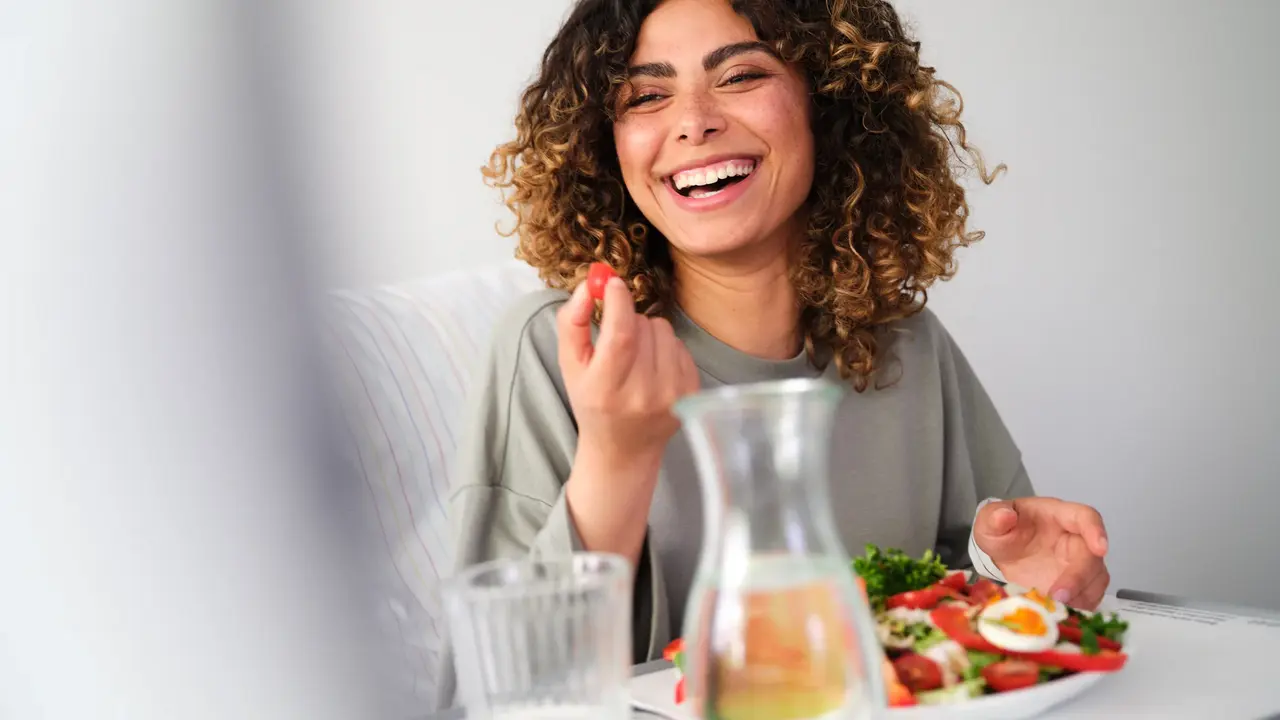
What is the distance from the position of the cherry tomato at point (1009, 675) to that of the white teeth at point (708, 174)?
66cm

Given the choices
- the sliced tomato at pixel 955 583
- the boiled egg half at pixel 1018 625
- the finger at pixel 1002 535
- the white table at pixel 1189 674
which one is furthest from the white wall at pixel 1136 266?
the boiled egg half at pixel 1018 625

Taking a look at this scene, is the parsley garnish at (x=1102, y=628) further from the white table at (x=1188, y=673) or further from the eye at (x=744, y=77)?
the eye at (x=744, y=77)

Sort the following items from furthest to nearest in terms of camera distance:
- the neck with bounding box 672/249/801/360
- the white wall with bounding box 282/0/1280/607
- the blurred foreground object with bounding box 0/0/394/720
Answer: the white wall with bounding box 282/0/1280/607, the neck with bounding box 672/249/801/360, the blurred foreground object with bounding box 0/0/394/720

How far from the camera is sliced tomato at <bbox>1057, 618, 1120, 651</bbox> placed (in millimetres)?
630

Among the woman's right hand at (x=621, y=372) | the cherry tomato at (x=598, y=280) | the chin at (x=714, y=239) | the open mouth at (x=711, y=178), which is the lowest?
the woman's right hand at (x=621, y=372)

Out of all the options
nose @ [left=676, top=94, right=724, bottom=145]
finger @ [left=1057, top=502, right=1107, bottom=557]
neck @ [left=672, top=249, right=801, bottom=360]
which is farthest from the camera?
neck @ [left=672, top=249, right=801, bottom=360]

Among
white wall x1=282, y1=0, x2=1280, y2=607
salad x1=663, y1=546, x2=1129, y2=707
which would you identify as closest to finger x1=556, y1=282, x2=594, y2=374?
salad x1=663, y1=546, x2=1129, y2=707

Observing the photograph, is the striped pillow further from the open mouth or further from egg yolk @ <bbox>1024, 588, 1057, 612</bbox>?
egg yolk @ <bbox>1024, 588, 1057, 612</bbox>

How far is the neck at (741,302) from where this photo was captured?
125 cm

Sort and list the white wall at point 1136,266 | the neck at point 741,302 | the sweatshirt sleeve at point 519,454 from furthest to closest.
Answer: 1. the white wall at point 1136,266
2. the neck at point 741,302
3. the sweatshirt sleeve at point 519,454

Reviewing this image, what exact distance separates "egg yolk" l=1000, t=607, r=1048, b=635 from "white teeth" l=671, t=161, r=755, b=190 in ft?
2.08

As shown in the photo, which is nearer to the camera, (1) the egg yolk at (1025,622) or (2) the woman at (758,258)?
(1) the egg yolk at (1025,622)

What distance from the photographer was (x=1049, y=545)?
98 cm

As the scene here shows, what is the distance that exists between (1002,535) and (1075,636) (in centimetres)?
34
